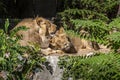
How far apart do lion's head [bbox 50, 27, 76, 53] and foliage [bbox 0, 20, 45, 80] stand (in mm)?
450

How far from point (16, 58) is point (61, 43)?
1.06 meters

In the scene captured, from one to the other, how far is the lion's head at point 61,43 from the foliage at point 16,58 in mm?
450

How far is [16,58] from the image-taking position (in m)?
6.30

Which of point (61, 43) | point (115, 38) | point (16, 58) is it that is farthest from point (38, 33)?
point (115, 38)

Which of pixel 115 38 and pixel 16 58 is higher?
pixel 115 38

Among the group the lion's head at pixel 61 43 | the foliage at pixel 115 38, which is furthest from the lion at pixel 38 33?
the foliage at pixel 115 38

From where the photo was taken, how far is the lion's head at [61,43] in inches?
273

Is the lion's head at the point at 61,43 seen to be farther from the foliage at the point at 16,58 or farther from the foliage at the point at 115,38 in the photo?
the foliage at the point at 115,38

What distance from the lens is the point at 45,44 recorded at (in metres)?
7.07

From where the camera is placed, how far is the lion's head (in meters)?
6.94

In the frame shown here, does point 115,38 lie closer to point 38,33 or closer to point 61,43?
point 61,43

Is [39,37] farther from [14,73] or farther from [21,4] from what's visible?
[21,4]

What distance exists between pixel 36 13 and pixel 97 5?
2.06 metres

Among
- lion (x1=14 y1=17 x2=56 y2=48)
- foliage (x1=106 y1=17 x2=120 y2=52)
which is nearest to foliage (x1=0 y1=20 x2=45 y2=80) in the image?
lion (x1=14 y1=17 x2=56 y2=48)
